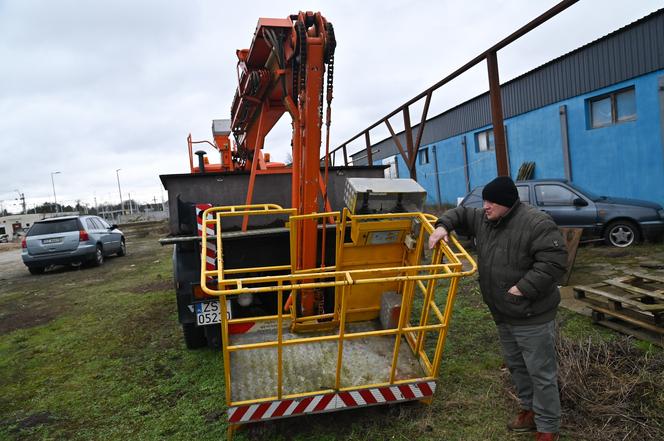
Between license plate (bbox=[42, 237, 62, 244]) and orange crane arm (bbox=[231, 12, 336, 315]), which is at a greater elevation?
orange crane arm (bbox=[231, 12, 336, 315])

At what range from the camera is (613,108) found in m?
11.5

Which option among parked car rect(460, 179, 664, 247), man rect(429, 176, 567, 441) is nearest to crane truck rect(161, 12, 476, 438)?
man rect(429, 176, 567, 441)

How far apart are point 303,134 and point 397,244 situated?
1.27 meters

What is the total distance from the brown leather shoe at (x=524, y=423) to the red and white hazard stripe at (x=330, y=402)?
0.54m

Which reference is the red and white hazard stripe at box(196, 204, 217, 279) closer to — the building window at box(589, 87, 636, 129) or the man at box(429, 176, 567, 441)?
the man at box(429, 176, 567, 441)

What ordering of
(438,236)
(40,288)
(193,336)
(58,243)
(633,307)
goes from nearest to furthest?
1. (438,236)
2. (633,307)
3. (193,336)
4. (40,288)
5. (58,243)

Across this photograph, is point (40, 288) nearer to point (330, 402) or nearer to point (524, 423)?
point (330, 402)

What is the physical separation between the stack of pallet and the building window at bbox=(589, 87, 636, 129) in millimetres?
8306

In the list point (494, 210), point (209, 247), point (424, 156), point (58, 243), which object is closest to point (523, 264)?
point (494, 210)

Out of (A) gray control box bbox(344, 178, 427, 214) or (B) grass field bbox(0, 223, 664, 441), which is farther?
(A) gray control box bbox(344, 178, 427, 214)

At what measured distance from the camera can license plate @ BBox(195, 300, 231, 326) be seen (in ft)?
13.1

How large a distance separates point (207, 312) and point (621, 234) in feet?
26.0

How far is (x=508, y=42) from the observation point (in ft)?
14.4

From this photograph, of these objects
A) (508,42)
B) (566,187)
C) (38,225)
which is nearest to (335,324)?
(508,42)
